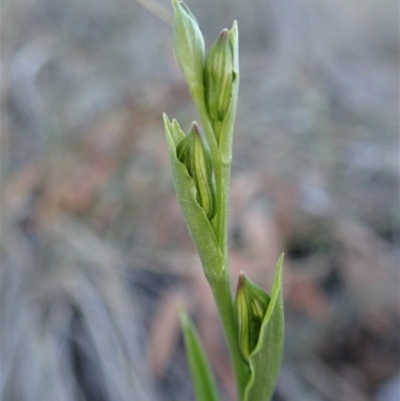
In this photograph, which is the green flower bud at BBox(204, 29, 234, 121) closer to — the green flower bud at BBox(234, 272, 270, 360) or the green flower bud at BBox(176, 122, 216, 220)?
the green flower bud at BBox(176, 122, 216, 220)

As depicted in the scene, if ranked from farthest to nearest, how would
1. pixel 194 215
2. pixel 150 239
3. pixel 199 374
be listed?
1. pixel 150 239
2. pixel 199 374
3. pixel 194 215

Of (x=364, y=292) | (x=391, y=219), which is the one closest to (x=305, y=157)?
(x=391, y=219)

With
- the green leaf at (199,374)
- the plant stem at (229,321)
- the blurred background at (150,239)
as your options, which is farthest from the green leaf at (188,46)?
the blurred background at (150,239)

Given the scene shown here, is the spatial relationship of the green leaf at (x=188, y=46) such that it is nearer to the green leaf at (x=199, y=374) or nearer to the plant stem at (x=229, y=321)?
the plant stem at (x=229, y=321)

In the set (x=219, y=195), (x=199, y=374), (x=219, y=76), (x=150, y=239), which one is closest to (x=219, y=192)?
(x=219, y=195)

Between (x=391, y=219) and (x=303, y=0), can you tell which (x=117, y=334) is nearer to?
(x=391, y=219)

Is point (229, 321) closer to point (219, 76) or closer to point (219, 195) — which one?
point (219, 195)

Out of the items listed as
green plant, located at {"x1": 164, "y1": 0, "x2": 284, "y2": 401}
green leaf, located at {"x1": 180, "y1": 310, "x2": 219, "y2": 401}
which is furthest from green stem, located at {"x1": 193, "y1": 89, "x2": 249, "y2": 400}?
green leaf, located at {"x1": 180, "y1": 310, "x2": 219, "y2": 401}
